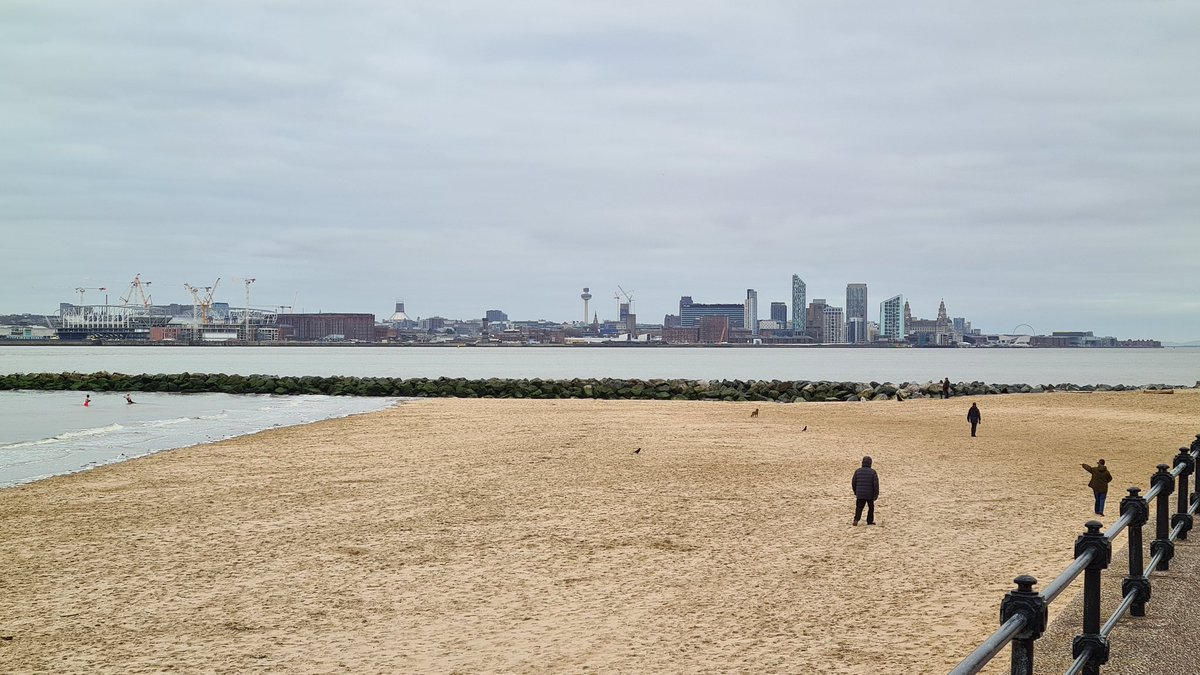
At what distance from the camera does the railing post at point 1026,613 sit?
12.0 feet

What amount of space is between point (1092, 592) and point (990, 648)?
6.46ft

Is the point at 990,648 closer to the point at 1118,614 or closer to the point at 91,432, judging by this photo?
the point at 1118,614

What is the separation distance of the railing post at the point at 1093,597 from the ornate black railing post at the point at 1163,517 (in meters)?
2.25

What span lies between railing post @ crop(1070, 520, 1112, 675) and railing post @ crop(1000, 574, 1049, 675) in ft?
3.99

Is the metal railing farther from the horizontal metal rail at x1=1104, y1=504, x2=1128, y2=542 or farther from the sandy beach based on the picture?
the sandy beach

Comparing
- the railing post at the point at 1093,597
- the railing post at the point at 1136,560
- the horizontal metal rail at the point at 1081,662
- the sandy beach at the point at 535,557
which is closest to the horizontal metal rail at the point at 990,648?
the horizontal metal rail at the point at 1081,662

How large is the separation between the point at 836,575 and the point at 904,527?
3291 millimetres

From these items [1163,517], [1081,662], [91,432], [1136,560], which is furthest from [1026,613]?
[91,432]

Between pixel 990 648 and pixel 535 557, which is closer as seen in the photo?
pixel 990 648

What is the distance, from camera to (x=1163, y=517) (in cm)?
708

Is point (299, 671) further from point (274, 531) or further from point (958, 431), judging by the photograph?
point (958, 431)

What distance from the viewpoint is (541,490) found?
18.0m

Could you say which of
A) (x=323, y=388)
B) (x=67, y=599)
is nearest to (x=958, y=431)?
(x=67, y=599)

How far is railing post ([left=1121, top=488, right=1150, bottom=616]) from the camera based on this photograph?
19.3 feet
